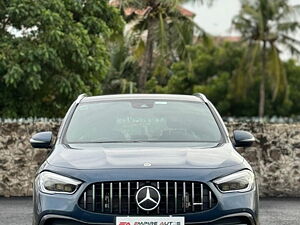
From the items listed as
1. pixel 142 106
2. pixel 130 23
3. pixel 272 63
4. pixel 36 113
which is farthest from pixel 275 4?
pixel 142 106

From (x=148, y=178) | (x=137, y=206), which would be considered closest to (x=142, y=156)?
(x=148, y=178)

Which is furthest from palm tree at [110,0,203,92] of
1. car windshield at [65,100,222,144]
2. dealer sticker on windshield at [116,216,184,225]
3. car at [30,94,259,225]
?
dealer sticker on windshield at [116,216,184,225]

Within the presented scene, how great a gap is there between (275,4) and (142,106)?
4129cm

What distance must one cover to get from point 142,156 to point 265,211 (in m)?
5.25

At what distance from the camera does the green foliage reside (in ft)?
68.0

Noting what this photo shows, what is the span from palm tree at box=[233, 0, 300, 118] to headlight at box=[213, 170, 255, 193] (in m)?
40.5

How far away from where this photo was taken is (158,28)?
2938 cm

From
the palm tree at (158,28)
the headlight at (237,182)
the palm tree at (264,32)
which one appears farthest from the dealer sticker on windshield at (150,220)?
the palm tree at (264,32)

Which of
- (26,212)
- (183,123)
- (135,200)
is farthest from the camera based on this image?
(26,212)

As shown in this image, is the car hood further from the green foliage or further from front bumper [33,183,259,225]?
the green foliage

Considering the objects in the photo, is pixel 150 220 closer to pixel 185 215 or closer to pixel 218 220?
pixel 185 215

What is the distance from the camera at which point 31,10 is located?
21.0m

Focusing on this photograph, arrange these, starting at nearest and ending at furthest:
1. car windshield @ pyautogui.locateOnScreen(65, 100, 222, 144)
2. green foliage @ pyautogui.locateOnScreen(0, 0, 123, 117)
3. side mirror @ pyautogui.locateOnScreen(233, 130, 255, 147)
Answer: car windshield @ pyautogui.locateOnScreen(65, 100, 222, 144) < side mirror @ pyautogui.locateOnScreen(233, 130, 255, 147) < green foliage @ pyautogui.locateOnScreen(0, 0, 123, 117)

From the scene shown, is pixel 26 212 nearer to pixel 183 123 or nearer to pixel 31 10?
pixel 183 123
